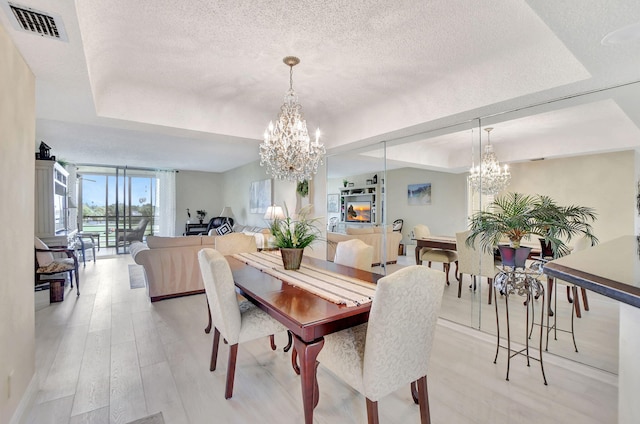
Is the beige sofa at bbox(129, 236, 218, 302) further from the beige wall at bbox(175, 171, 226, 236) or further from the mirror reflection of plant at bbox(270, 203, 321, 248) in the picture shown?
the beige wall at bbox(175, 171, 226, 236)

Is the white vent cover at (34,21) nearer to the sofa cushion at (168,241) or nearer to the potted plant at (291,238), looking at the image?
the potted plant at (291,238)

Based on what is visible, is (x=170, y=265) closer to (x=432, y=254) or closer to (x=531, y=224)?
(x=432, y=254)

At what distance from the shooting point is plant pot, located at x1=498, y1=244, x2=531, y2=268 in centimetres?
210

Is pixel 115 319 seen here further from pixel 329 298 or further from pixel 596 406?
pixel 596 406

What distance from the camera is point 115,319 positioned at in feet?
10.7

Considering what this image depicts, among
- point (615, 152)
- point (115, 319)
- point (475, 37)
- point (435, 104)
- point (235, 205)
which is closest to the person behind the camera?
point (475, 37)

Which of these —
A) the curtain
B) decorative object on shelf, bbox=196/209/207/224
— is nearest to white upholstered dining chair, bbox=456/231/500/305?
decorative object on shelf, bbox=196/209/207/224

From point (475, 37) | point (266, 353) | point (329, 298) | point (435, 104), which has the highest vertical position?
point (475, 37)

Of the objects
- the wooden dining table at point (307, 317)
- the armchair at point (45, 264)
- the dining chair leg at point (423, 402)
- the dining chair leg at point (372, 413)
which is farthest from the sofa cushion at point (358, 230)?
the armchair at point (45, 264)

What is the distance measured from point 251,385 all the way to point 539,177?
2971 mm

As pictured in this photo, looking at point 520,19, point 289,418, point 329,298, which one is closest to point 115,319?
point 289,418

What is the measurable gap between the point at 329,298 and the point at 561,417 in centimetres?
156

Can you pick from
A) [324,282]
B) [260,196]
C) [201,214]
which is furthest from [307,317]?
[201,214]

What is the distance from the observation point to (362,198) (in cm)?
461
